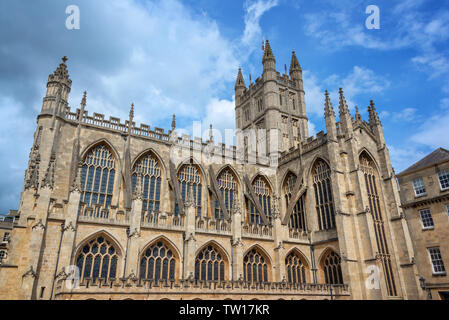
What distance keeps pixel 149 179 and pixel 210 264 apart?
8.23m

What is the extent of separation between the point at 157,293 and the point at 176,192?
8628 mm

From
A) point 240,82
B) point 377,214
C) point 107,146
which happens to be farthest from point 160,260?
point 240,82

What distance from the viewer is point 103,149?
24.5 metres

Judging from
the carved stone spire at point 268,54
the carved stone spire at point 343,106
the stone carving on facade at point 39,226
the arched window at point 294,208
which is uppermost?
the carved stone spire at point 268,54

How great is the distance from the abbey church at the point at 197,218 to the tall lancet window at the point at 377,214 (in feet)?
0.31

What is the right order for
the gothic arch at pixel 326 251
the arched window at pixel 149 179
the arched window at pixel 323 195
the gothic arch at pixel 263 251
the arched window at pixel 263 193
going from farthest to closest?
the arched window at pixel 263 193 < the arched window at pixel 323 195 < the arched window at pixel 149 179 < the gothic arch at pixel 326 251 < the gothic arch at pixel 263 251

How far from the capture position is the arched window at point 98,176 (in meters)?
22.9

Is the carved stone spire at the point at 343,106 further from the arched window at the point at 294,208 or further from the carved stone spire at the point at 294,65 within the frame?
the carved stone spire at the point at 294,65

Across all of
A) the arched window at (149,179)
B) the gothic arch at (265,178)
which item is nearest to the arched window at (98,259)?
the arched window at (149,179)

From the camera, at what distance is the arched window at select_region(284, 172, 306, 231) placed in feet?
90.9

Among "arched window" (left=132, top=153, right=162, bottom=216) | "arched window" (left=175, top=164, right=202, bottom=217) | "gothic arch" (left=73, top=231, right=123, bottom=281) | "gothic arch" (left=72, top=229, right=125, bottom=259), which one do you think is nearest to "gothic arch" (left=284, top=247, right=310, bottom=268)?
"arched window" (left=175, top=164, right=202, bottom=217)

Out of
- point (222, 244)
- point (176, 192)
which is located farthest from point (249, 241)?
point (176, 192)

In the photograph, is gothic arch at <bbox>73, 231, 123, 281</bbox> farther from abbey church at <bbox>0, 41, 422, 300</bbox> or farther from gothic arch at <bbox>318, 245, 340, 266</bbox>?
gothic arch at <bbox>318, 245, 340, 266</bbox>
